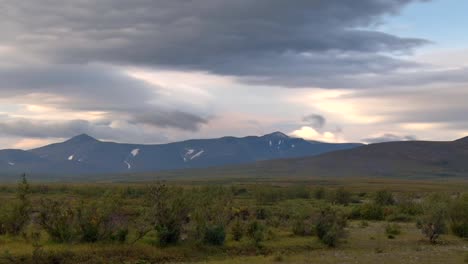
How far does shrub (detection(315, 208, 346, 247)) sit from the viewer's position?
4312 cm

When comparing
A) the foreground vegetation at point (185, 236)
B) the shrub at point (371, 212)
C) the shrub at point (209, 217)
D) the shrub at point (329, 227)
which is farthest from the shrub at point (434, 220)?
the shrub at point (371, 212)

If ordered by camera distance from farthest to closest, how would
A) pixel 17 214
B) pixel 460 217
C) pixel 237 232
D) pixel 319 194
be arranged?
pixel 319 194
pixel 460 217
pixel 237 232
pixel 17 214

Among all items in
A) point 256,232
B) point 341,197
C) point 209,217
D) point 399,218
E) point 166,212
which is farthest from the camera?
point 341,197

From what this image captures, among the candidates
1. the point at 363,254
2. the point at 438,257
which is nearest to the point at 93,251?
the point at 363,254

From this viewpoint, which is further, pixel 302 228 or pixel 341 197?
pixel 341 197

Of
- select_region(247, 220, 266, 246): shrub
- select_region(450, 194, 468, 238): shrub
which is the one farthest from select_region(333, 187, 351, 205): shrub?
select_region(247, 220, 266, 246): shrub

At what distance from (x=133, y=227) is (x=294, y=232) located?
1318 centimetres

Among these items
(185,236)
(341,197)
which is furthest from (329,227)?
(341,197)

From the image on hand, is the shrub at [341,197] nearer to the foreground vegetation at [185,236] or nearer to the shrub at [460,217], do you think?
the shrub at [460,217]

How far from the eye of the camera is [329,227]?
44688 millimetres

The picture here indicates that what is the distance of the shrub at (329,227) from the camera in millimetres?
43125

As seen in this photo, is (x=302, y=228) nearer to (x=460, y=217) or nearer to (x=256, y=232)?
(x=256, y=232)

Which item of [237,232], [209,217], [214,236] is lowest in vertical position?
[237,232]

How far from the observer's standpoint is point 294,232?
4753 cm
